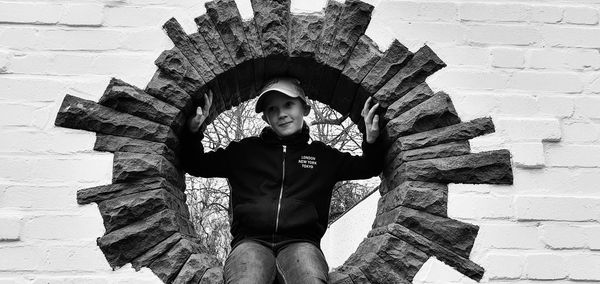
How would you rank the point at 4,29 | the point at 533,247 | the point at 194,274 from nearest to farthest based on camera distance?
the point at 194,274 → the point at 533,247 → the point at 4,29

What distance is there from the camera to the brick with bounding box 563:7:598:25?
3.15 meters

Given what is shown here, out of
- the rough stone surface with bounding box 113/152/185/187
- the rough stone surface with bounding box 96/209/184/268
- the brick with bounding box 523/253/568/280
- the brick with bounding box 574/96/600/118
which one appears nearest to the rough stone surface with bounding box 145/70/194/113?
the rough stone surface with bounding box 113/152/185/187

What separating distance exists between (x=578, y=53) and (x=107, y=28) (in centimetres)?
219

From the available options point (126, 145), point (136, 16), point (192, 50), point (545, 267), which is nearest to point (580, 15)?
point (545, 267)

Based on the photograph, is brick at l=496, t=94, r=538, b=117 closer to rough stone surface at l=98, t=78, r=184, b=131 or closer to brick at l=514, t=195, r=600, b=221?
brick at l=514, t=195, r=600, b=221

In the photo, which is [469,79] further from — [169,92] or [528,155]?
[169,92]

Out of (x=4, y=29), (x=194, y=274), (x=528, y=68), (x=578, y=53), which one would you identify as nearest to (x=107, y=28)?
(x=4, y=29)

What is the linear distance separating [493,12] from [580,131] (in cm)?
68

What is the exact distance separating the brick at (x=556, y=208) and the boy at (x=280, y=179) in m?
0.68

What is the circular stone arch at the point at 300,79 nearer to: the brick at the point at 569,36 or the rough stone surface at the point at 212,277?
the rough stone surface at the point at 212,277

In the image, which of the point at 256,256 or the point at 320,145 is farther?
the point at 320,145

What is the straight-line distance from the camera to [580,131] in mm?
2986

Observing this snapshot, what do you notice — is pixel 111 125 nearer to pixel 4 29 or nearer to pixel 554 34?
pixel 4 29

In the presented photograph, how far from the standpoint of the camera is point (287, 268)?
271 centimetres
